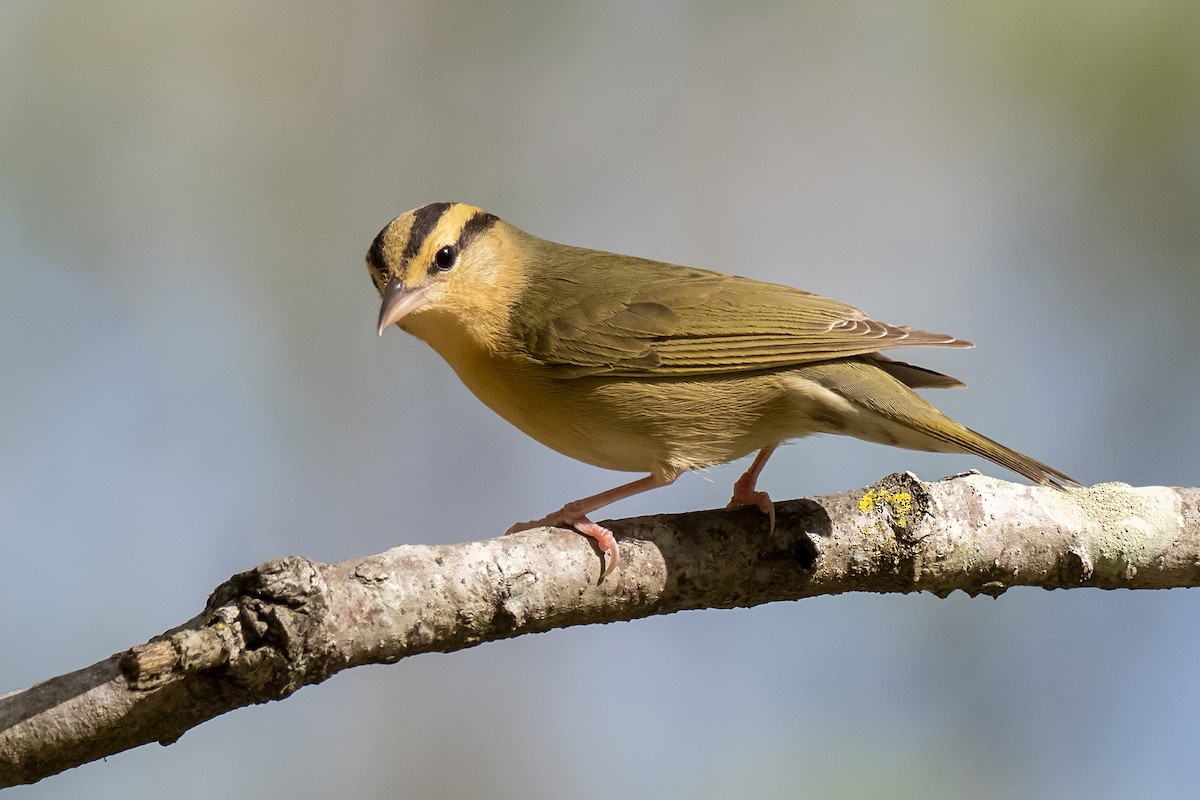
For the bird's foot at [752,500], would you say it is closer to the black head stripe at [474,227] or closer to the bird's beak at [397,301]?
the bird's beak at [397,301]

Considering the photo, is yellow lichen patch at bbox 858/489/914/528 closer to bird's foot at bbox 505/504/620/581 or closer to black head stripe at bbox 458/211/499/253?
bird's foot at bbox 505/504/620/581

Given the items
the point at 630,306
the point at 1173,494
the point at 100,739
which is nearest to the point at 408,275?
the point at 630,306

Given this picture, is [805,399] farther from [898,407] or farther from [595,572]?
[595,572]

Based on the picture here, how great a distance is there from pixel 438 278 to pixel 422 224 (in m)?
0.26

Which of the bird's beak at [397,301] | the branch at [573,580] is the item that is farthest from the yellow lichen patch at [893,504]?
the bird's beak at [397,301]

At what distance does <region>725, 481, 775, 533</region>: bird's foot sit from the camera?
3.63m

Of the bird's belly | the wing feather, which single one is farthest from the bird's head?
the bird's belly

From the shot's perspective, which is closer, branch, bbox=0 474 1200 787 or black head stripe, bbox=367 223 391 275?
branch, bbox=0 474 1200 787

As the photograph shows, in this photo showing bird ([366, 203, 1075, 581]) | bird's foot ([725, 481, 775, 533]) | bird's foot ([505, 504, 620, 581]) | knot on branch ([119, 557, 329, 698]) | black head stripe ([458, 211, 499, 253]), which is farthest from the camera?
black head stripe ([458, 211, 499, 253])

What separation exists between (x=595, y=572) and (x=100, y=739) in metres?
1.37

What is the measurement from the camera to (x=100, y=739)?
243cm

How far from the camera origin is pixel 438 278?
4488mm

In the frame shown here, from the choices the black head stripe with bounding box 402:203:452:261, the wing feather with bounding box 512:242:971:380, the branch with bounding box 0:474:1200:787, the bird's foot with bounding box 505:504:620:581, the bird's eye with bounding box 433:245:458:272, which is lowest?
the branch with bounding box 0:474:1200:787

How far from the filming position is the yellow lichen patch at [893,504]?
12.0 feet
